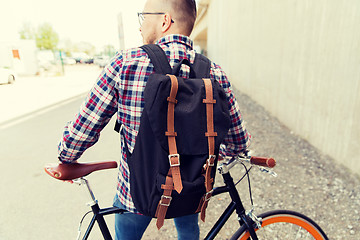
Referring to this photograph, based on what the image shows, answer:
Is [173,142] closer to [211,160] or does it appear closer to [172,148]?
[172,148]

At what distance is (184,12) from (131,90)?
0.43 metres

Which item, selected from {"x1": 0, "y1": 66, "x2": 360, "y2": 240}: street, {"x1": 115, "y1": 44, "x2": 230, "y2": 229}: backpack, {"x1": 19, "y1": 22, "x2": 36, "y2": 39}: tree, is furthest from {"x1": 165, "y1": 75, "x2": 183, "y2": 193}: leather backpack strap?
{"x1": 19, "y1": 22, "x2": 36, "y2": 39}: tree

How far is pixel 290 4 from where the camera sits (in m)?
5.25

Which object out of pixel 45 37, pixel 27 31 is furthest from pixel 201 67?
pixel 27 31

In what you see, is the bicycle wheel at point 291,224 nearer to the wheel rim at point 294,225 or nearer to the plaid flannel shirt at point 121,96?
the wheel rim at point 294,225

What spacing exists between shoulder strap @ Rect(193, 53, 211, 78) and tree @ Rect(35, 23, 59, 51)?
45527 millimetres

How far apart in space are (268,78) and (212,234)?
5.86 meters

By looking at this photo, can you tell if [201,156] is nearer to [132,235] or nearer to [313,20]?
[132,235]

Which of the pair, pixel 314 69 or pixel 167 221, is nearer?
pixel 167 221

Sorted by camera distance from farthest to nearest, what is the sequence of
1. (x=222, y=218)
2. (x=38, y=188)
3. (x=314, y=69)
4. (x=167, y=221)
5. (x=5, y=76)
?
(x=5, y=76)
(x=314, y=69)
(x=38, y=188)
(x=167, y=221)
(x=222, y=218)

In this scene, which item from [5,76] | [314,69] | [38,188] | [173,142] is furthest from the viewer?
[5,76]

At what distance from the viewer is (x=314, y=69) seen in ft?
13.9

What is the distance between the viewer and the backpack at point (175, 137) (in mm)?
962

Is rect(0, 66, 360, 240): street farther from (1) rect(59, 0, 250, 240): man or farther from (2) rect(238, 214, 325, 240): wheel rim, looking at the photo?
(1) rect(59, 0, 250, 240): man
